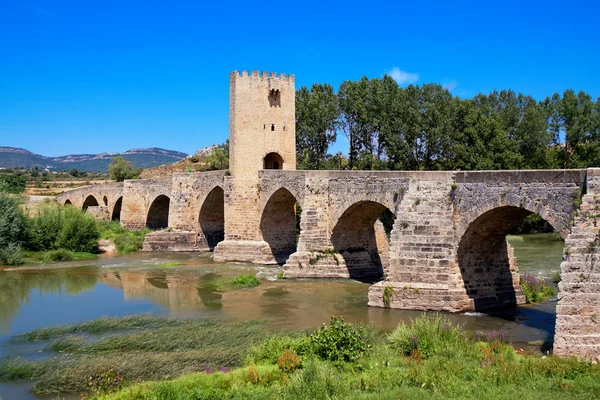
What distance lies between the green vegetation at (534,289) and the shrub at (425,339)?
6510 millimetres

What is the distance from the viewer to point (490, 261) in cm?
1612

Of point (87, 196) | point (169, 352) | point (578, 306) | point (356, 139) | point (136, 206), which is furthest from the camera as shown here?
point (87, 196)

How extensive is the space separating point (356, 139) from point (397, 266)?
24670 mm

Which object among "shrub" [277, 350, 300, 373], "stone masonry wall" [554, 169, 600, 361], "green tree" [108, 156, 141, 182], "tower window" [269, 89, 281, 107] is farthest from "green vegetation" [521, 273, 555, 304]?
"green tree" [108, 156, 141, 182]

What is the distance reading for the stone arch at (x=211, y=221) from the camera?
30828mm

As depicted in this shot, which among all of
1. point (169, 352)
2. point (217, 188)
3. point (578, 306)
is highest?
point (217, 188)

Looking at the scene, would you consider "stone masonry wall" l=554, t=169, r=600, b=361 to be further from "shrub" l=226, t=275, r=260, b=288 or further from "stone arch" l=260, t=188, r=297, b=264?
"stone arch" l=260, t=188, r=297, b=264

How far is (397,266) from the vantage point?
1609 cm

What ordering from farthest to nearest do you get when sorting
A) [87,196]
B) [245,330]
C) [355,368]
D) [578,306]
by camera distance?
[87,196] < [245,330] < [578,306] < [355,368]

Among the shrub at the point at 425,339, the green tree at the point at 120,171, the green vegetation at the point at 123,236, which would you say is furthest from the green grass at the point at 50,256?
the green tree at the point at 120,171

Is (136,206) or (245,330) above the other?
(136,206)

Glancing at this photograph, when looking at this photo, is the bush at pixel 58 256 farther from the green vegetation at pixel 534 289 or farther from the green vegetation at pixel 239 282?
the green vegetation at pixel 534 289

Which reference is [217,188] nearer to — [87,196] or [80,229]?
[80,229]

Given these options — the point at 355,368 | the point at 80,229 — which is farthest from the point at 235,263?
the point at 355,368
